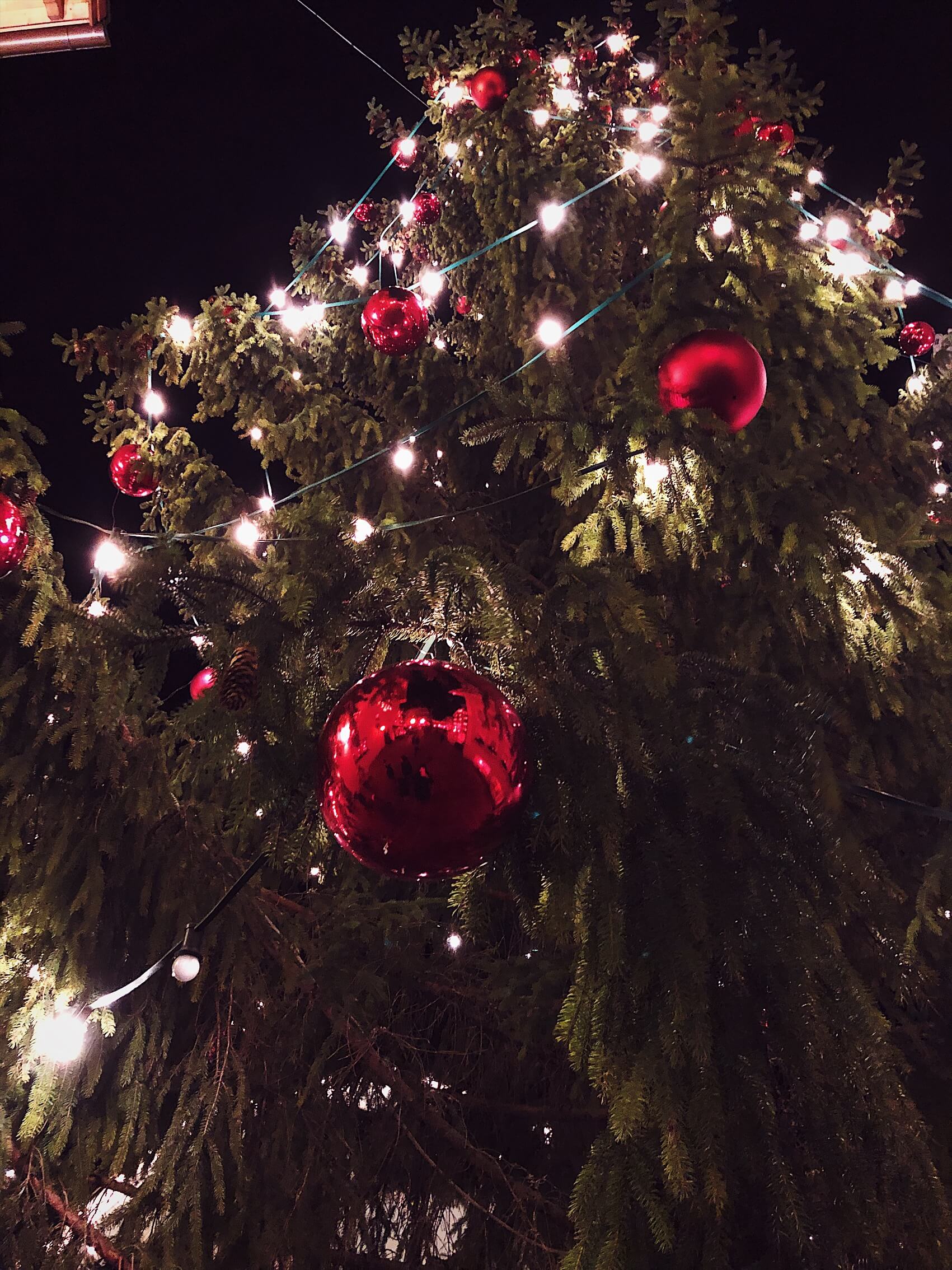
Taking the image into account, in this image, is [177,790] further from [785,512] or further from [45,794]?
[785,512]

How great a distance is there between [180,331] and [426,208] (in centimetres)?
166

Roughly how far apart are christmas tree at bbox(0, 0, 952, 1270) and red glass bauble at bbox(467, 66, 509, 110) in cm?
2

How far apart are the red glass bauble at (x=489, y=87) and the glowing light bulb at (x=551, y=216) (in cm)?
57

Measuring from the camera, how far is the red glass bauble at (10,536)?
1.83m

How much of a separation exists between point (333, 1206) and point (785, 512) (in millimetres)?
2552

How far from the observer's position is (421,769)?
3.57ft

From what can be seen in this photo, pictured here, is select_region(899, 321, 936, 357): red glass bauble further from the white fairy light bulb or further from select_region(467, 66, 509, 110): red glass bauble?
select_region(467, 66, 509, 110): red glass bauble

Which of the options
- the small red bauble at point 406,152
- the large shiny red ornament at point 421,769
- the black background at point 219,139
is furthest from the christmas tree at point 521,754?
the black background at point 219,139

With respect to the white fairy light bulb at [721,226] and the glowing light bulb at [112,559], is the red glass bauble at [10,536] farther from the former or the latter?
the white fairy light bulb at [721,226]

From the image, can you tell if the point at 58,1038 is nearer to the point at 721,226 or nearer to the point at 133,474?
the point at 133,474

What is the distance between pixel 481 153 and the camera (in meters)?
3.94

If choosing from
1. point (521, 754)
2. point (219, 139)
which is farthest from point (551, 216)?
point (219, 139)

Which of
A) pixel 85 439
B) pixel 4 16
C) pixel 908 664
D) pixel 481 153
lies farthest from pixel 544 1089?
pixel 85 439

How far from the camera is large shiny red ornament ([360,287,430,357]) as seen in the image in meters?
3.45
